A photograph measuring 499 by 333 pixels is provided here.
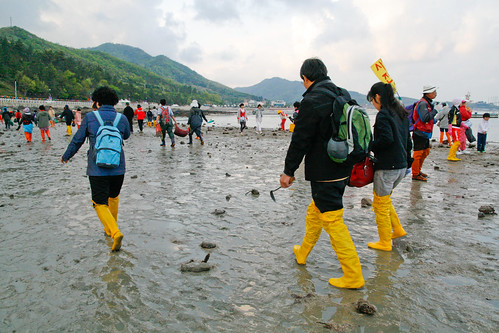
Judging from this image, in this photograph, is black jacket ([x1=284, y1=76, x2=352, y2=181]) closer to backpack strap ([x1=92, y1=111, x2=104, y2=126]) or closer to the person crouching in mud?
the person crouching in mud

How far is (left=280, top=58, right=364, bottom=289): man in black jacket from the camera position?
3125 mm

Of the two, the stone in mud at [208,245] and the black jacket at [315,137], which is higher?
the black jacket at [315,137]

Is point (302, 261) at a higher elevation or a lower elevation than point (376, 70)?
lower

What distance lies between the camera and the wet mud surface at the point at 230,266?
2.84 m

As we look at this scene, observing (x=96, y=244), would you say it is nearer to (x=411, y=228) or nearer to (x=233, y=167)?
(x=411, y=228)

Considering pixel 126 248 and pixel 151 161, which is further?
pixel 151 161

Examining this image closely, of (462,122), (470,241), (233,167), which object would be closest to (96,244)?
(470,241)

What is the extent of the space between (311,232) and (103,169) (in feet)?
9.36

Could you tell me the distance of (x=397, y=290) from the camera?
3.31m

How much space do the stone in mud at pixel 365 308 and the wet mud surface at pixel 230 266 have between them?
0.16ft

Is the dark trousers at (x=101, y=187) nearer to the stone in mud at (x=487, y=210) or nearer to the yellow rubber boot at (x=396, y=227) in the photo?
the yellow rubber boot at (x=396, y=227)

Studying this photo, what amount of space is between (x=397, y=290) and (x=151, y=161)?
10080mm

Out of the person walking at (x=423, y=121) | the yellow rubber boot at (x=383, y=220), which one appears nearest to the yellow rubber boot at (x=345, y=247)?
the yellow rubber boot at (x=383, y=220)

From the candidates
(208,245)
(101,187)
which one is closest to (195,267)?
(208,245)
